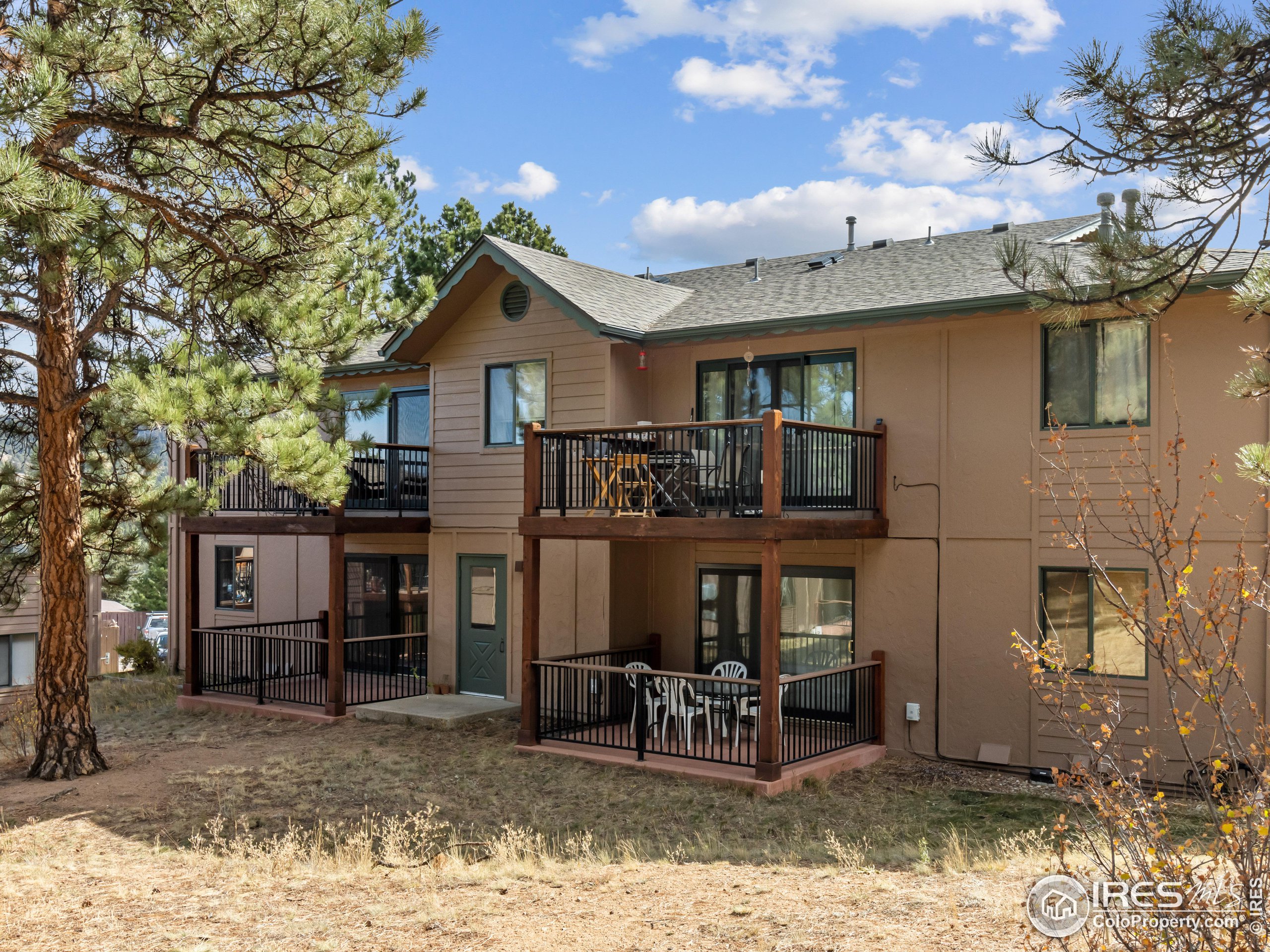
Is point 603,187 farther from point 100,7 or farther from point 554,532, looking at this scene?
point 100,7

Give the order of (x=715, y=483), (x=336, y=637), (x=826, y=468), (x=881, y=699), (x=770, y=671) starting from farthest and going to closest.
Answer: (x=336, y=637) → (x=881, y=699) → (x=826, y=468) → (x=715, y=483) → (x=770, y=671)

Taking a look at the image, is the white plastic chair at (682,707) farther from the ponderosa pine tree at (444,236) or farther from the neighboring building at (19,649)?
the ponderosa pine tree at (444,236)

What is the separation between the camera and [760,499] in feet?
41.2

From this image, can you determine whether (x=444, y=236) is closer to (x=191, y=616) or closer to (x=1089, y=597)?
(x=191, y=616)

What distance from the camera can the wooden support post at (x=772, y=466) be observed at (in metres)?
11.1

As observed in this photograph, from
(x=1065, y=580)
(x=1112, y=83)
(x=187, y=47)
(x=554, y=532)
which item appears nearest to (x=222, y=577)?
(x=554, y=532)

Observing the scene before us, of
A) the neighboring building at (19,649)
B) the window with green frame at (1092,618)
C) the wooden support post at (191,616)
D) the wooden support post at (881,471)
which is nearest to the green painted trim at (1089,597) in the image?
the window with green frame at (1092,618)

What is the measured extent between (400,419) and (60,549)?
7148mm

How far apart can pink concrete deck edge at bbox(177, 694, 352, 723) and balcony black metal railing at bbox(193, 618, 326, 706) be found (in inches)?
6.1

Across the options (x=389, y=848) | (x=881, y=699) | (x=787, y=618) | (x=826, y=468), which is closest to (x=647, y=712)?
(x=787, y=618)

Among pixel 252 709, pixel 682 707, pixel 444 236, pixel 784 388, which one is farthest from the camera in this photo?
pixel 444 236

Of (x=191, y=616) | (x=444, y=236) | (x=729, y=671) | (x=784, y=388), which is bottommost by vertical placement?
(x=729, y=671)

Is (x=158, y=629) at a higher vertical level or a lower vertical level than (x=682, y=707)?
lower

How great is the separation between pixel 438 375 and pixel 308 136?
255 inches
